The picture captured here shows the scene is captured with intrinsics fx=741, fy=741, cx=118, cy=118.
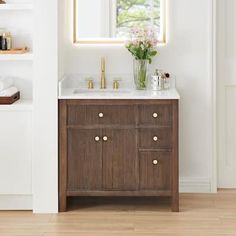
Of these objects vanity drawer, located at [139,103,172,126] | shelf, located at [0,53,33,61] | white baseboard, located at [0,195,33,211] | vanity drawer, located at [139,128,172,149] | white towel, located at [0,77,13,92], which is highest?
shelf, located at [0,53,33,61]

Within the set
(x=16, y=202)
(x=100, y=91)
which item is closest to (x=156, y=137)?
(x=100, y=91)

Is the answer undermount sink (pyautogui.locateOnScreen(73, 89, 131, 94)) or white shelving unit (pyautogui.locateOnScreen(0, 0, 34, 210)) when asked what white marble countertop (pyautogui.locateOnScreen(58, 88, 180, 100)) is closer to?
undermount sink (pyautogui.locateOnScreen(73, 89, 131, 94))

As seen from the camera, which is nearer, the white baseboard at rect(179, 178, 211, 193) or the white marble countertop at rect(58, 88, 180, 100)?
the white marble countertop at rect(58, 88, 180, 100)

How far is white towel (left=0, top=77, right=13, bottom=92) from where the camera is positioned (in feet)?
16.8

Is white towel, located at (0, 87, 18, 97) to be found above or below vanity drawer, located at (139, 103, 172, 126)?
above

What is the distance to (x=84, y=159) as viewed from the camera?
4.98 m

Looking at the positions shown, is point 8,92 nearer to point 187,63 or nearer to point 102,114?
point 102,114

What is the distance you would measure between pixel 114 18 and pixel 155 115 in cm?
96

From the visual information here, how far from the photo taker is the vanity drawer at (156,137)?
16.2 feet

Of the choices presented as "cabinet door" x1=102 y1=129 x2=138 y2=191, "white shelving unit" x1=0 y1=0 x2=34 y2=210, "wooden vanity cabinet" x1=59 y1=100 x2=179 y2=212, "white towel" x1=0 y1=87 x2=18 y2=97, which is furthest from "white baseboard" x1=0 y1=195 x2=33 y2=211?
"white towel" x1=0 y1=87 x2=18 y2=97

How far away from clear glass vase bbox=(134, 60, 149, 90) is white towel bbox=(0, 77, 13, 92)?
2.95 ft

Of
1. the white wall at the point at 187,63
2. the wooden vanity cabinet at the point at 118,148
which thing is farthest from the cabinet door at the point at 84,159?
the white wall at the point at 187,63

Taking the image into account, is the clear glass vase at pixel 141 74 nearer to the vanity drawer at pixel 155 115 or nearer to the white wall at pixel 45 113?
the vanity drawer at pixel 155 115

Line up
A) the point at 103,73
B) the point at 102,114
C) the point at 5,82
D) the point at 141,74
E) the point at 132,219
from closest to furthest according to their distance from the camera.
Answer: the point at 132,219, the point at 102,114, the point at 5,82, the point at 141,74, the point at 103,73
